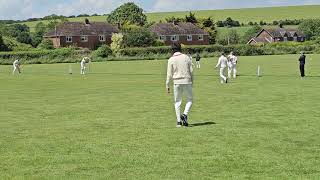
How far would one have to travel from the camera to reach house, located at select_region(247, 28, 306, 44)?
151m

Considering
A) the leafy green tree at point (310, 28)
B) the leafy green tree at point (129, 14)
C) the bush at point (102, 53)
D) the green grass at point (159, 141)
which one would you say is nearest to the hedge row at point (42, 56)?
the bush at point (102, 53)

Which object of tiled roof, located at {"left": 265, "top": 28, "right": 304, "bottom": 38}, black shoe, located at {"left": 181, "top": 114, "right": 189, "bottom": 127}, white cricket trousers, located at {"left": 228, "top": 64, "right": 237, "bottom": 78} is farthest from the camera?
tiled roof, located at {"left": 265, "top": 28, "right": 304, "bottom": 38}

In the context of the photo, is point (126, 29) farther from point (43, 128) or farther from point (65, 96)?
point (43, 128)

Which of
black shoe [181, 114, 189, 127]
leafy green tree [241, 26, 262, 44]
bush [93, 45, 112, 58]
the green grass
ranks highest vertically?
leafy green tree [241, 26, 262, 44]

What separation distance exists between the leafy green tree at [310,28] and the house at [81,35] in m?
57.4

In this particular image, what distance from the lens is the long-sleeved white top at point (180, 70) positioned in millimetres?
14547

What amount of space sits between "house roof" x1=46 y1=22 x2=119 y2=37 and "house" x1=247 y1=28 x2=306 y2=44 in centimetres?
4106

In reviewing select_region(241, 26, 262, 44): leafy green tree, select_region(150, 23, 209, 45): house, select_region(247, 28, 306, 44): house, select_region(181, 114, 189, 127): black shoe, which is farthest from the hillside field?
select_region(181, 114, 189, 127): black shoe

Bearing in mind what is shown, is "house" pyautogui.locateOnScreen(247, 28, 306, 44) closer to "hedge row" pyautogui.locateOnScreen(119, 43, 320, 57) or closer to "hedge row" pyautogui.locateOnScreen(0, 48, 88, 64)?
"hedge row" pyautogui.locateOnScreen(119, 43, 320, 57)

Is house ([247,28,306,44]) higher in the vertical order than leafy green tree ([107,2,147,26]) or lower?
lower

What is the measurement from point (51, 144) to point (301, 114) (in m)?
8.18

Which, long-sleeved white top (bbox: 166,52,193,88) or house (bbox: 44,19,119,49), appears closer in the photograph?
long-sleeved white top (bbox: 166,52,193,88)

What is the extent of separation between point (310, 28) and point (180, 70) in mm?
149578

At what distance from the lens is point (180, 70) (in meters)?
14.5
